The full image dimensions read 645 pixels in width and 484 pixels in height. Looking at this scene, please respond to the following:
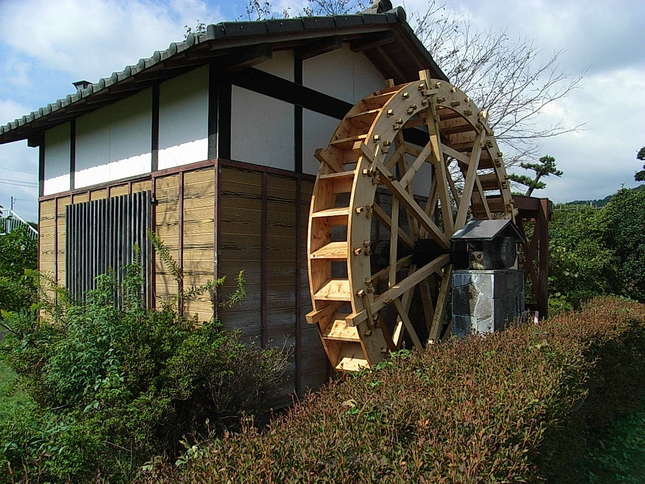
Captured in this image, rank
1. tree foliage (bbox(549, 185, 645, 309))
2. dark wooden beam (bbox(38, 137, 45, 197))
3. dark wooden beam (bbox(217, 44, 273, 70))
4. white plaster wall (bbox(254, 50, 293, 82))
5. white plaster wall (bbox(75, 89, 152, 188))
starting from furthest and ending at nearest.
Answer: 1. tree foliage (bbox(549, 185, 645, 309))
2. dark wooden beam (bbox(38, 137, 45, 197))
3. white plaster wall (bbox(75, 89, 152, 188))
4. white plaster wall (bbox(254, 50, 293, 82))
5. dark wooden beam (bbox(217, 44, 273, 70))

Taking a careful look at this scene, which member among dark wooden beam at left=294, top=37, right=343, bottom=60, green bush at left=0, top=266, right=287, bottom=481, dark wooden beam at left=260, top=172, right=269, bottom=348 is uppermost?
dark wooden beam at left=294, top=37, right=343, bottom=60

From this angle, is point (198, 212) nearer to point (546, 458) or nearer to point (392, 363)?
point (392, 363)

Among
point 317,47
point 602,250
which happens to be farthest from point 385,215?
point 602,250

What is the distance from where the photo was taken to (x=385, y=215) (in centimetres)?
633

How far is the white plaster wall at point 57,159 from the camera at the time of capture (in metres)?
7.14

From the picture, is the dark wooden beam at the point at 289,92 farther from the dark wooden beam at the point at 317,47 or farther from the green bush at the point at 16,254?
the green bush at the point at 16,254

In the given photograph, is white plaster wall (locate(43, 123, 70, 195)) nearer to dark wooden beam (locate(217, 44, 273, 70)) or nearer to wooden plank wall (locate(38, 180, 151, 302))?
wooden plank wall (locate(38, 180, 151, 302))

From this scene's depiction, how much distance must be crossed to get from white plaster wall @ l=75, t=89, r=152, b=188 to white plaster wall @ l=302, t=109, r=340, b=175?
1.69 meters

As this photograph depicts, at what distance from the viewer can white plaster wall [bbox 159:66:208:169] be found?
523 cm

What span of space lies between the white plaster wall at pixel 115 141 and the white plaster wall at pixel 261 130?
1180mm

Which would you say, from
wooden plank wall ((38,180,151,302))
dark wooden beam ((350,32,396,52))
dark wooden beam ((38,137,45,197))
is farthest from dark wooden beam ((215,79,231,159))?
dark wooden beam ((38,137,45,197))

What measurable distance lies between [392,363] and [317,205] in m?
2.33

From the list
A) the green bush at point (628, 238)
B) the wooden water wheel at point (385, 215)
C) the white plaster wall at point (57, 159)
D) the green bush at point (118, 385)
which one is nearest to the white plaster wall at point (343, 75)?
the wooden water wheel at point (385, 215)

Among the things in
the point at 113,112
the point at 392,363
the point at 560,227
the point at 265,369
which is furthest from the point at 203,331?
the point at 560,227
